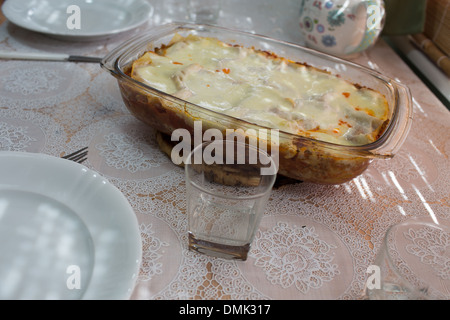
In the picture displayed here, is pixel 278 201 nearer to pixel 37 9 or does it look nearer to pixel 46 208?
pixel 46 208

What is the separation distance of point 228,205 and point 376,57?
100 centimetres

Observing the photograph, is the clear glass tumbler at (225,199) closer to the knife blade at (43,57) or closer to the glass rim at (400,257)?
the glass rim at (400,257)

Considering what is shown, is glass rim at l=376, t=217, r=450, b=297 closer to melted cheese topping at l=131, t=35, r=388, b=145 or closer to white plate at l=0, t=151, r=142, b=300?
melted cheese topping at l=131, t=35, r=388, b=145

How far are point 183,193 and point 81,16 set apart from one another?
2.82ft

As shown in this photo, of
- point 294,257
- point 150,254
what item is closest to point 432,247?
point 294,257

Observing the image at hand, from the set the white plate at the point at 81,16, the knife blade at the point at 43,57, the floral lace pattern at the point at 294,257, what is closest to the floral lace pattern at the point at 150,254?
the floral lace pattern at the point at 294,257

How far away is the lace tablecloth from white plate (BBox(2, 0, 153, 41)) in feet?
0.17

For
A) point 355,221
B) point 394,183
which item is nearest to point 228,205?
point 355,221

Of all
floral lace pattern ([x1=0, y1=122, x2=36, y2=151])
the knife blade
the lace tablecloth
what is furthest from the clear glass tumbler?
the knife blade

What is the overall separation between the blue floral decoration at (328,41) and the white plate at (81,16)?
569mm

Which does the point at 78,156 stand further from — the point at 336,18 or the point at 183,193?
the point at 336,18

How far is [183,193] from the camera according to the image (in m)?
0.78

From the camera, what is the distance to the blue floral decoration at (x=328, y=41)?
1.23 metres

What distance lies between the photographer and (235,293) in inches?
23.8
